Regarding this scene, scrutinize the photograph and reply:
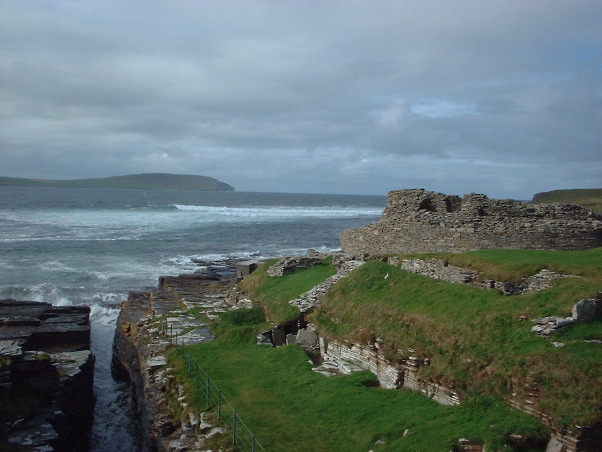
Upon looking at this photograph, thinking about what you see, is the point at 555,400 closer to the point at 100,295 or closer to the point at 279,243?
the point at 100,295

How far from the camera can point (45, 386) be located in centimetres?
1441

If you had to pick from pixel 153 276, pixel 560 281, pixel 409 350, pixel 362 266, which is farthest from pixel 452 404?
pixel 153 276

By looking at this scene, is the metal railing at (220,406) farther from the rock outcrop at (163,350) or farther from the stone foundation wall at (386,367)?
the stone foundation wall at (386,367)

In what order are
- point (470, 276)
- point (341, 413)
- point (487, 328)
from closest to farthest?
point (341, 413), point (487, 328), point (470, 276)

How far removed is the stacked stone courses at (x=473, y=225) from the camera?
1664 cm

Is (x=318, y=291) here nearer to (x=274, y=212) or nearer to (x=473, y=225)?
(x=473, y=225)

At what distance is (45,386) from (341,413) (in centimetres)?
901

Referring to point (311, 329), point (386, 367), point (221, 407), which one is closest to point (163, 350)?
point (311, 329)

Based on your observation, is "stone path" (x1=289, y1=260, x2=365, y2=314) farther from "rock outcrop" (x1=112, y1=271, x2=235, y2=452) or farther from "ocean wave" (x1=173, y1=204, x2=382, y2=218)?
"ocean wave" (x1=173, y1=204, x2=382, y2=218)

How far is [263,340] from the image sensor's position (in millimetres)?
17016

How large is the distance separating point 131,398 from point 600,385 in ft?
57.1

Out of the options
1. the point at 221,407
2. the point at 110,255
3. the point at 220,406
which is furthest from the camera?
the point at 110,255

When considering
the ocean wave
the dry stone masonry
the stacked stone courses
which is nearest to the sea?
the dry stone masonry

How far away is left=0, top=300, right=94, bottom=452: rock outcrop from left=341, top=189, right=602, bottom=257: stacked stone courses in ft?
40.7
